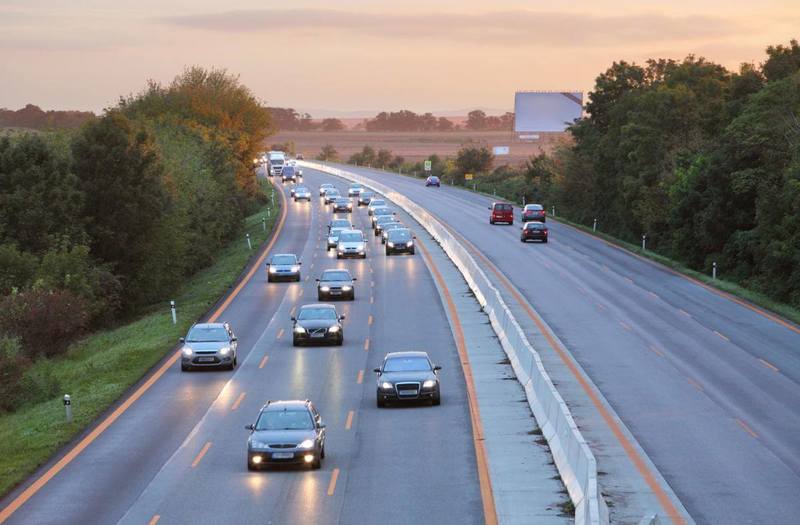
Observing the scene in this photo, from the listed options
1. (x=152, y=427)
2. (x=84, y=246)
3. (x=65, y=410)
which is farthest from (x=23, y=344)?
A: (x=152, y=427)

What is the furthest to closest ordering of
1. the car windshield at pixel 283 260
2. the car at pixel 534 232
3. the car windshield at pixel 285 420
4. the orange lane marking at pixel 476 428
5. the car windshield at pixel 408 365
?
the car at pixel 534 232
the car windshield at pixel 283 260
the car windshield at pixel 408 365
the car windshield at pixel 285 420
the orange lane marking at pixel 476 428

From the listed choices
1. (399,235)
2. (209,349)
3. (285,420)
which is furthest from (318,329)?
(399,235)

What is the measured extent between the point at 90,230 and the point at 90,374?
28497 millimetres

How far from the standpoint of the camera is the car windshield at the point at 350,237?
74312mm

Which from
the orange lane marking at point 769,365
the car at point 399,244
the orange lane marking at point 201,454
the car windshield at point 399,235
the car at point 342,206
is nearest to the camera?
the orange lane marking at point 201,454

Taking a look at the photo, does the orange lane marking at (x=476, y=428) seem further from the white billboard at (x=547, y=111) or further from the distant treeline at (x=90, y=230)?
the white billboard at (x=547, y=111)

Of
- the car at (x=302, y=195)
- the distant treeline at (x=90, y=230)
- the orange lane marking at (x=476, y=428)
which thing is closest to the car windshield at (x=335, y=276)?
the orange lane marking at (x=476, y=428)

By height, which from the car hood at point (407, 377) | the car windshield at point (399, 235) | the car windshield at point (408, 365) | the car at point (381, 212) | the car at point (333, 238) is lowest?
the car at point (333, 238)

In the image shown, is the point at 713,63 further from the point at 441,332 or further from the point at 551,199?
the point at 441,332

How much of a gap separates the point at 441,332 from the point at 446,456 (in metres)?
19.1

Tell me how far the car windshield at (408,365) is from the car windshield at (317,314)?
11101mm

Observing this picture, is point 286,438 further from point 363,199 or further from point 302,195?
point 302,195

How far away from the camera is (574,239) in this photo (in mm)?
86125

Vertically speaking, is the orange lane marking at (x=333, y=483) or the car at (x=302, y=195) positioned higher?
the orange lane marking at (x=333, y=483)
